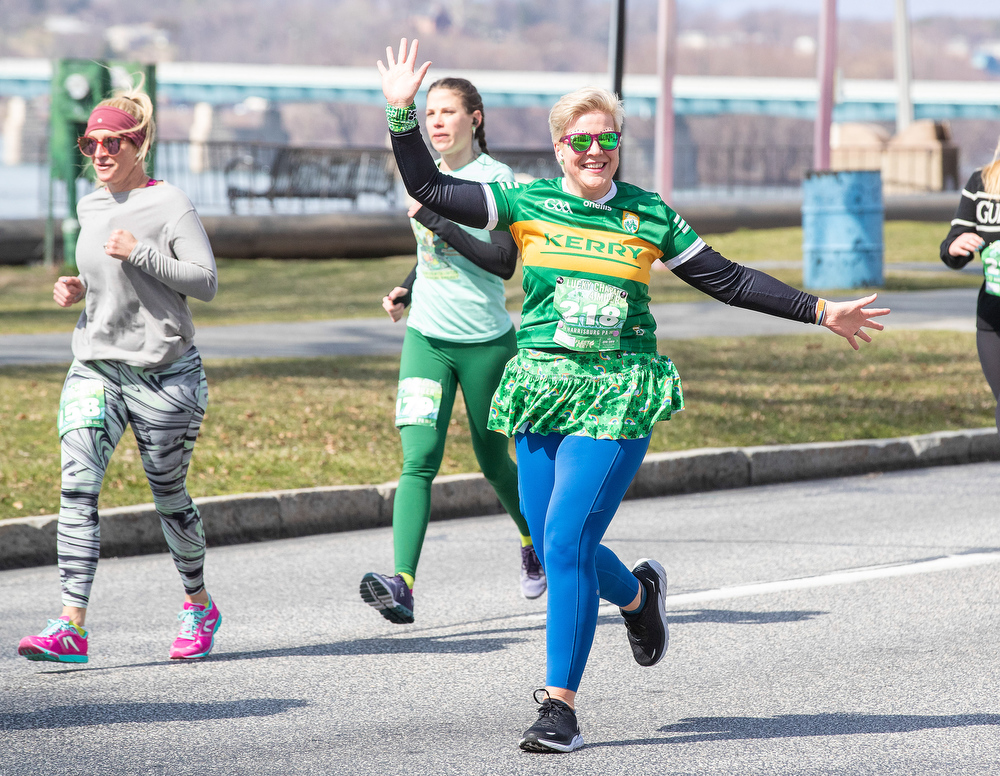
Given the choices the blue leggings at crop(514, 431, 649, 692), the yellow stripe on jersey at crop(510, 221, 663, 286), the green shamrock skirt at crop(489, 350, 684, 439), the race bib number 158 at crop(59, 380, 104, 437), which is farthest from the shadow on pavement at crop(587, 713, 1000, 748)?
the race bib number 158 at crop(59, 380, 104, 437)

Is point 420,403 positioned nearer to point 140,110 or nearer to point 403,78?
point 140,110

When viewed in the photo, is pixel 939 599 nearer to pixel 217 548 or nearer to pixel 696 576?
pixel 696 576

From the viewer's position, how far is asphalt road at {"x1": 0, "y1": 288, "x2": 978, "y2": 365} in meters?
12.3

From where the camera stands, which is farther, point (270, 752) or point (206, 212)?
point (206, 212)

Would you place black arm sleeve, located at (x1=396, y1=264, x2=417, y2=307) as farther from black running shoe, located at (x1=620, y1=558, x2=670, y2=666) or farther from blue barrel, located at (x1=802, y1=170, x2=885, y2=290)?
blue barrel, located at (x1=802, y1=170, x2=885, y2=290)

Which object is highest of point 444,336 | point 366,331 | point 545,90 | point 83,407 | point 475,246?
point 545,90

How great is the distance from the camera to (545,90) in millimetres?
93250

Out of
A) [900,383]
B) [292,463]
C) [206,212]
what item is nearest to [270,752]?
[292,463]

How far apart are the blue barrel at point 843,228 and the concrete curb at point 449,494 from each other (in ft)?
29.1

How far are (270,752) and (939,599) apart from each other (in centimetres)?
295

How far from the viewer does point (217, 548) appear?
680 cm

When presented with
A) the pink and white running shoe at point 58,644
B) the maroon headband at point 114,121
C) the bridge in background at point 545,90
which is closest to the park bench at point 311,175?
the maroon headband at point 114,121

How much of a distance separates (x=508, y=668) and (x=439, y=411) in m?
1.03

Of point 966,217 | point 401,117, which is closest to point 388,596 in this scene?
point 401,117
